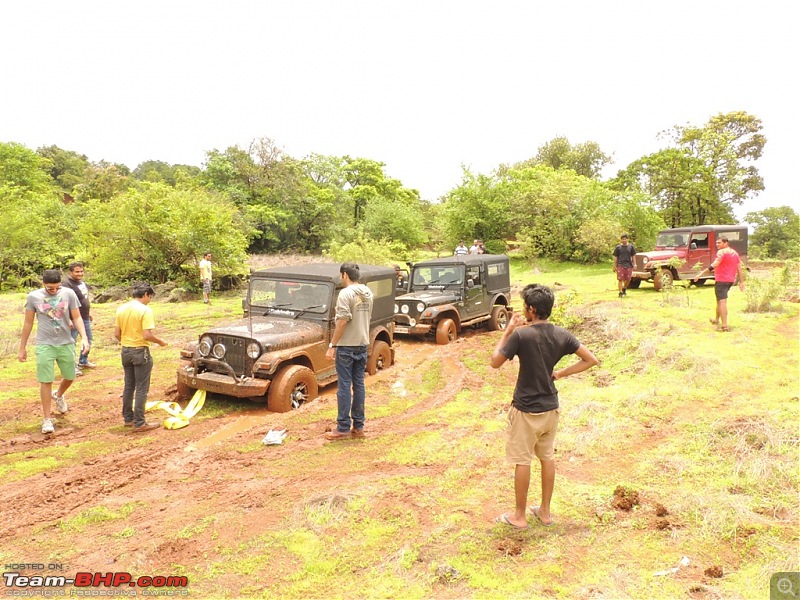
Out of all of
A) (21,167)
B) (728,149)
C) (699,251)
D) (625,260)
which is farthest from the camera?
(21,167)

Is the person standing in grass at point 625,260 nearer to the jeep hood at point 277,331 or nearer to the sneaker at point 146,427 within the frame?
the jeep hood at point 277,331

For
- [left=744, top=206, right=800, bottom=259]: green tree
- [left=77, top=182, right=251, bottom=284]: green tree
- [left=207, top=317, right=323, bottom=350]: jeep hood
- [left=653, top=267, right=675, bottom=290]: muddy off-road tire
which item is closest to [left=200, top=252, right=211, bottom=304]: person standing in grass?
[left=77, top=182, right=251, bottom=284]: green tree

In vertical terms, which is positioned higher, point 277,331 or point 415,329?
point 277,331

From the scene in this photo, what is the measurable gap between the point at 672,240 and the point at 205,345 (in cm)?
1526

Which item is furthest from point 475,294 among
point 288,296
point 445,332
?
point 288,296

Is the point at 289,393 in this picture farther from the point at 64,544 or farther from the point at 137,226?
the point at 137,226

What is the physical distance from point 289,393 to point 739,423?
16.2ft

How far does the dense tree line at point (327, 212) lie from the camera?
17938 millimetres

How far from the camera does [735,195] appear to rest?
28.7 metres

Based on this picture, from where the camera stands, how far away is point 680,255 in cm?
1586

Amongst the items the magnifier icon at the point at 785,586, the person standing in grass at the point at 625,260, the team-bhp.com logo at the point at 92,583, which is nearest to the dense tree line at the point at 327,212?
the person standing in grass at the point at 625,260

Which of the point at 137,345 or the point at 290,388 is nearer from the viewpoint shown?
the point at 137,345

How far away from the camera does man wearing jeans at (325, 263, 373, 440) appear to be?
17.7 feet

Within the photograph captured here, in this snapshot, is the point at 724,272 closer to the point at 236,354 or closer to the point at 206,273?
the point at 236,354
